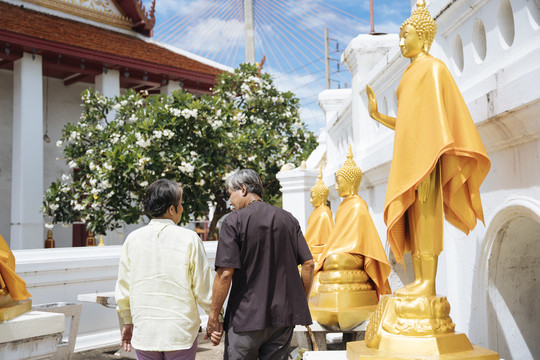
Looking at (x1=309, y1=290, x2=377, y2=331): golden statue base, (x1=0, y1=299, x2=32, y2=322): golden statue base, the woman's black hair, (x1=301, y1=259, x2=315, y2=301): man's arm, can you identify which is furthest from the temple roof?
(x1=301, y1=259, x2=315, y2=301): man's arm

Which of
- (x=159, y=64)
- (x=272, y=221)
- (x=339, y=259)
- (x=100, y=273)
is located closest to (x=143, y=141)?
(x=100, y=273)

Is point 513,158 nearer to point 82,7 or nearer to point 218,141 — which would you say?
point 218,141

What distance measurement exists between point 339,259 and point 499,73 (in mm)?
1522

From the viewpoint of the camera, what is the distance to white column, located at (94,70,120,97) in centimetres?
1070

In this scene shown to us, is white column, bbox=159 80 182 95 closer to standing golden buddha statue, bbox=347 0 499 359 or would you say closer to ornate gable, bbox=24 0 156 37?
ornate gable, bbox=24 0 156 37

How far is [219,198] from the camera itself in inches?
350

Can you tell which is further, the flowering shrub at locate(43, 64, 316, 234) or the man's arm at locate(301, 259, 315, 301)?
the flowering shrub at locate(43, 64, 316, 234)

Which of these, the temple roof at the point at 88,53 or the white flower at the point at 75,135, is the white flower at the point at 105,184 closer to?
the white flower at the point at 75,135

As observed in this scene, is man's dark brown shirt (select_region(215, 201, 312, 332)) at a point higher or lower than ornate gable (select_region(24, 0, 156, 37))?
lower

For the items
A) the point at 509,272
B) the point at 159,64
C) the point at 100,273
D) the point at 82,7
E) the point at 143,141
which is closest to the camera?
the point at 509,272

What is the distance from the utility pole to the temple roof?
0.93 metres

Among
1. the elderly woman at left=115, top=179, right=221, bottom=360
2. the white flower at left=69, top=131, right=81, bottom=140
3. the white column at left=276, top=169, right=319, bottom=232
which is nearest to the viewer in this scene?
the elderly woman at left=115, top=179, right=221, bottom=360

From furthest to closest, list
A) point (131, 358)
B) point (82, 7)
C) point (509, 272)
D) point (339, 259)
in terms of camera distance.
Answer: point (82, 7), point (131, 358), point (339, 259), point (509, 272)

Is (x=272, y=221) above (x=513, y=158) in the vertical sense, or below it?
below
